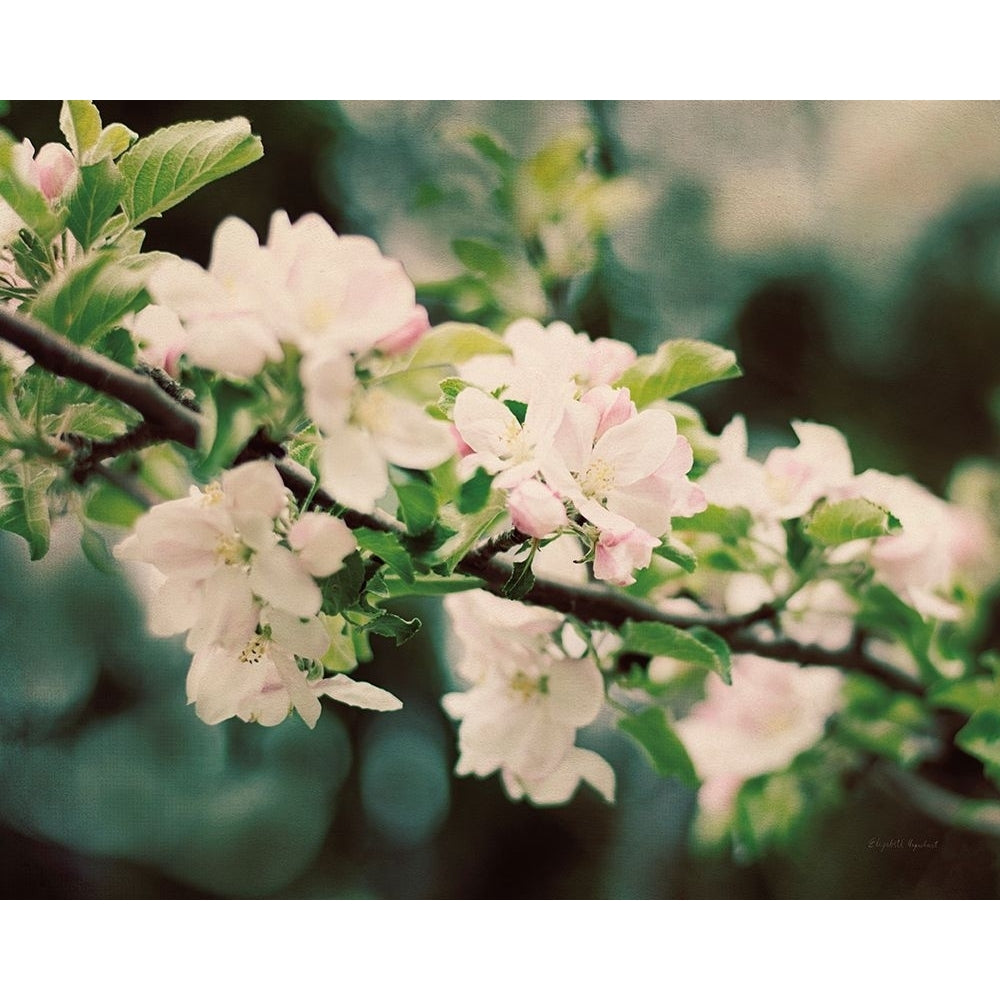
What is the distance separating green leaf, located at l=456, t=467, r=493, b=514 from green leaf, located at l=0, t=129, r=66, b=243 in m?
0.29

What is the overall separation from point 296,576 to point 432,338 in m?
0.19

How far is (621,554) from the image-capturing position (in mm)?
562

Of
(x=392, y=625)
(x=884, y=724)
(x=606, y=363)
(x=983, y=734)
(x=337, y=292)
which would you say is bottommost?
(x=884, y=724)

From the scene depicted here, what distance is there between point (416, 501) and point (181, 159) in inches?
10.7

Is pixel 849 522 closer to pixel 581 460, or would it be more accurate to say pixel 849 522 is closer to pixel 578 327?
pixel 581 460

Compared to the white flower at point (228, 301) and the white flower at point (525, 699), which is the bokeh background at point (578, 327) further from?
the white flower at point (228, 301)

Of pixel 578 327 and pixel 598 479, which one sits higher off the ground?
pixel 598 479

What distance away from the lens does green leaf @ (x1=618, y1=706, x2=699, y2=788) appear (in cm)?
86

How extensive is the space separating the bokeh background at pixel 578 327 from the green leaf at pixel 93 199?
565 mm

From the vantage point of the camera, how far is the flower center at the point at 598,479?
0.59m

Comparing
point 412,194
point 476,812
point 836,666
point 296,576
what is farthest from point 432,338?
point 476,812

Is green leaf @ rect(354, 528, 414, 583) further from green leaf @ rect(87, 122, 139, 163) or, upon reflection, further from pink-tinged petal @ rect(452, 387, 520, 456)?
green leaf @ rect(87, 122, 139, 163)

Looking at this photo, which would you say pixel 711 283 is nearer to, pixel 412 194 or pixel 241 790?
pixel 412 194
